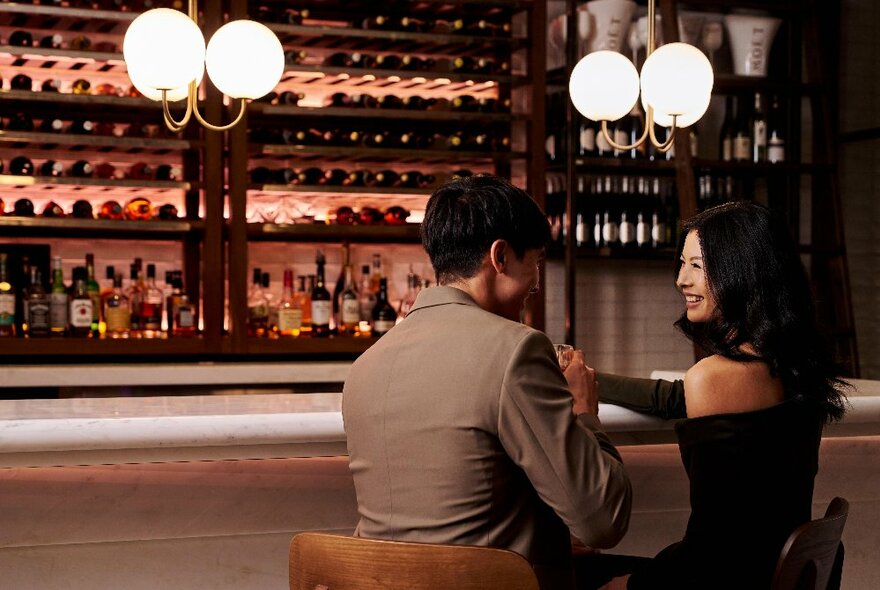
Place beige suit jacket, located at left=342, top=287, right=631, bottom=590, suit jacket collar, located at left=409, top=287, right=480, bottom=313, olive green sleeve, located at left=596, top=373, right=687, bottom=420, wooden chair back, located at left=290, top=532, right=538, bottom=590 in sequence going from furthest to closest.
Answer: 1. olive green sleeve, located at left=596, top=373, right=687, bottom=420
2. suit jacket collar, located at left=409, top=287, right=480, bottom=313
3. beige suit jacket, located at left=342, top=287, right=631, bottom=590
4. wooden chair back, located at left=290, top=532, right=538, bottom=590

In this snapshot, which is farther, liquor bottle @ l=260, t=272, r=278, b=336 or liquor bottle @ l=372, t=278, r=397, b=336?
liquor bottle @ l=372, t=278, r=397, b=336

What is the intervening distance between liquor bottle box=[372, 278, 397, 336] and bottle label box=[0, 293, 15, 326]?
56.4 inches

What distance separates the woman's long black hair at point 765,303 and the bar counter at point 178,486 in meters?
0.46

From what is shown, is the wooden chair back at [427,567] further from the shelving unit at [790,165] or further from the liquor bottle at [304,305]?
the shelving unit at [790,165]

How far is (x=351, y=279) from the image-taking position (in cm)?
468

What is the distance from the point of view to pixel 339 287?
475 centimetres

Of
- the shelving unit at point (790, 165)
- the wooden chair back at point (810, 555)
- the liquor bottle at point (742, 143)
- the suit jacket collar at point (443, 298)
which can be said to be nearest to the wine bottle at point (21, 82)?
the shelving unit at point (790, 165)

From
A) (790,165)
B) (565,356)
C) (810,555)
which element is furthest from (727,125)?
(810,555)

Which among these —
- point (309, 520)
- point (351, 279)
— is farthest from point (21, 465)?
point (351, 279)

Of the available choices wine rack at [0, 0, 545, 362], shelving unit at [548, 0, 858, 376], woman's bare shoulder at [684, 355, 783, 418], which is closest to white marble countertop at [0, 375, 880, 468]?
woman's bare shoulder at [684, 355, 783, 418]

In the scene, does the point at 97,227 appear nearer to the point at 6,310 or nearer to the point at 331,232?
the point at 6,310

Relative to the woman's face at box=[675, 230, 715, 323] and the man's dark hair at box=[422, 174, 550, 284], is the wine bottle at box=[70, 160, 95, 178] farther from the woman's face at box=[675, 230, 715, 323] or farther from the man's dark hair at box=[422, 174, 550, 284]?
the man's dark hair at box=[422, 174, 550, 284]

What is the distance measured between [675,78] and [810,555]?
5.57 feet

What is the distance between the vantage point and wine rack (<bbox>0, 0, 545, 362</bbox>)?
4.21m
